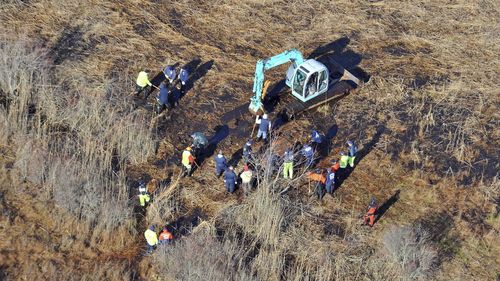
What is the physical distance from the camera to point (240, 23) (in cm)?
2578

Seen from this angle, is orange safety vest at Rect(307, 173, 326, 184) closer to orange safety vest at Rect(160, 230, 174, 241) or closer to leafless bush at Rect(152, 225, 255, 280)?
leafless bush at Rect(152, 225, 255, 280)

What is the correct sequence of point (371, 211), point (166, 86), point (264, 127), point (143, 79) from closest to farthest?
point (371, 211) → point (264, 127) → point (143, 79) → point (166, 86)

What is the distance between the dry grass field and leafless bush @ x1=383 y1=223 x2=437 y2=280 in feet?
0.15

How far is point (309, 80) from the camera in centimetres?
2123

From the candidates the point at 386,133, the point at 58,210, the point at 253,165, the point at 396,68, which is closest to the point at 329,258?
the point at 253,165

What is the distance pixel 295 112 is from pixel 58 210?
8.25 meters

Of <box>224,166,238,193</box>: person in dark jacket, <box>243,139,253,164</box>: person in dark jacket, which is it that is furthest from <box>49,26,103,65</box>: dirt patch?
<box>224,166,238,193</box>: person in dark jacket

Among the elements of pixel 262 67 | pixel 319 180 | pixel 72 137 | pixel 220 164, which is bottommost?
pixel 319 180

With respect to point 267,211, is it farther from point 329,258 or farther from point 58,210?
point 58,210

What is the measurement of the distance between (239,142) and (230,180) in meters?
2.48

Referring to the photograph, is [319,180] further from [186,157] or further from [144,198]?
[144,198]

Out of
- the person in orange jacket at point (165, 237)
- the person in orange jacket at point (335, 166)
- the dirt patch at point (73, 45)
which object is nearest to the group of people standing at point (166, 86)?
the dirt patch at point (73, 45)

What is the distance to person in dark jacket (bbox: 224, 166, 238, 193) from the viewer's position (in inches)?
722

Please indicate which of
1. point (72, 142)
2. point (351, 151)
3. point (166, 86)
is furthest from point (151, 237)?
point (166, 86)
